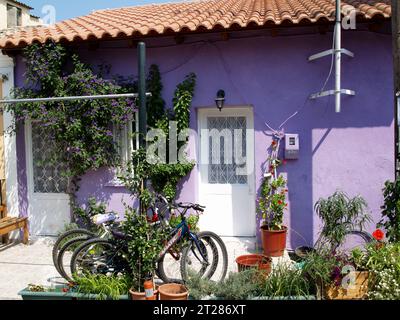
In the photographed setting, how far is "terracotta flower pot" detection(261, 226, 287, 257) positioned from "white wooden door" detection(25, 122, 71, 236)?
12.3ft

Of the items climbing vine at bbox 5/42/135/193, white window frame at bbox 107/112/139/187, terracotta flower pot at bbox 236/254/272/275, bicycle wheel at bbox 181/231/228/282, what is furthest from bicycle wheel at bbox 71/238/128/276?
white window frame at bbox 107/112/139/187

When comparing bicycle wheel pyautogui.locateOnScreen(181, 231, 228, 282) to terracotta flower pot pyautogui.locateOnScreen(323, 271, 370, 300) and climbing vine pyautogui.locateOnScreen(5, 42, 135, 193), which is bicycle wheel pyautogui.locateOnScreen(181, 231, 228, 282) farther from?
climbing vine pyautogui.locateOnScreen(5, 42, 135, 193)

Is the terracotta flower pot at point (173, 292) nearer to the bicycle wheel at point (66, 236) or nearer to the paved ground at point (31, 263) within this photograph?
the paved ground at point (31, 263)

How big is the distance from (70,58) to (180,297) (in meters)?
4.94

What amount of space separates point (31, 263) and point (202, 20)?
5030 mm

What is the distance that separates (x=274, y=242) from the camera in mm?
6203

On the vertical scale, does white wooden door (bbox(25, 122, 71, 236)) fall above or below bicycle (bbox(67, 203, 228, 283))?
above

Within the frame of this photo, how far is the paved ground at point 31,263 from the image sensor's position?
206 inches

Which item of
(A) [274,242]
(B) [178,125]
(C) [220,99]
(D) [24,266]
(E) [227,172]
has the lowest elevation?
(D) [24,266]

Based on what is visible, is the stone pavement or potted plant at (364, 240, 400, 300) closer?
potted plant at (364, 240, 400, 300)

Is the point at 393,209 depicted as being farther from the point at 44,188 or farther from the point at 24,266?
the point at 44,188

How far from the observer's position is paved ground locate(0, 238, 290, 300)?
5230mm

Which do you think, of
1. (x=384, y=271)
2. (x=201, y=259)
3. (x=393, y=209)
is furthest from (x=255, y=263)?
(x=393, y=209)

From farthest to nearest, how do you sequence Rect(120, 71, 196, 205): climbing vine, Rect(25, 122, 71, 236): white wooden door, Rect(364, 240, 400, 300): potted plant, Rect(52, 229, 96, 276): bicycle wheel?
Rect(25, 122, 71, 236): white wooden door, Rect(120, 71, 196, 205): climbing vine, Rect(52, 229, 96, 276): bicycle wheel, Rect(364, 240, 400, 300): potted plant
